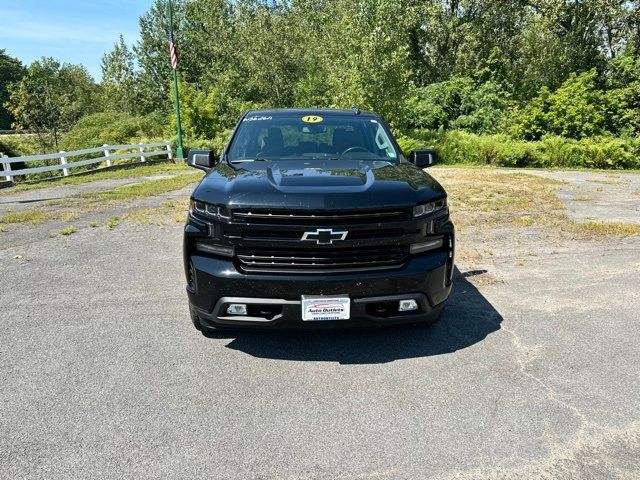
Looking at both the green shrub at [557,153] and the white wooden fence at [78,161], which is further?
the green shrub at [557,153]

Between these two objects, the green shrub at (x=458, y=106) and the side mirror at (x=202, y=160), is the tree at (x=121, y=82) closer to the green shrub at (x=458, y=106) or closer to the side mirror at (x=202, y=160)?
the green shrub at (x=458, y=106)

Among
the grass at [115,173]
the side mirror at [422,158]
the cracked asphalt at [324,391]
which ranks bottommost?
the cracked asphalt at [324,391]

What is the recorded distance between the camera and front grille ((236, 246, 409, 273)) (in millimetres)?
3211

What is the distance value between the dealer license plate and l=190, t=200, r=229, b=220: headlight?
797mm

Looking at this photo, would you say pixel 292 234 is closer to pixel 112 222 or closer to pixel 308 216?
pixel 308 216

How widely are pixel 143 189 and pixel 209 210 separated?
11.0m

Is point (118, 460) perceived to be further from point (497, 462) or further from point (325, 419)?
point (497, 462)

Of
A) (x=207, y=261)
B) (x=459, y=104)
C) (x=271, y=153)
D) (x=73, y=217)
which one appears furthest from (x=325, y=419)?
(x=459, y=104)

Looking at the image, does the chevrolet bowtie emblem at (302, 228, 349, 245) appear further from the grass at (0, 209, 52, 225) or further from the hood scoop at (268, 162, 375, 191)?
the grass at (0, 209, 52, 225)

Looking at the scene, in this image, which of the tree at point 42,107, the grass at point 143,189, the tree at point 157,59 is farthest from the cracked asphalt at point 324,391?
the tree at point 157,59

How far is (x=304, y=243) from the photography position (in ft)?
10.4

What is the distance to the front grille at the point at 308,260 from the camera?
10.5 feet

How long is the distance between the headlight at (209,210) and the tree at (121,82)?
4663 centimetres

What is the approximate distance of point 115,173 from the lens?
18.3 metres
